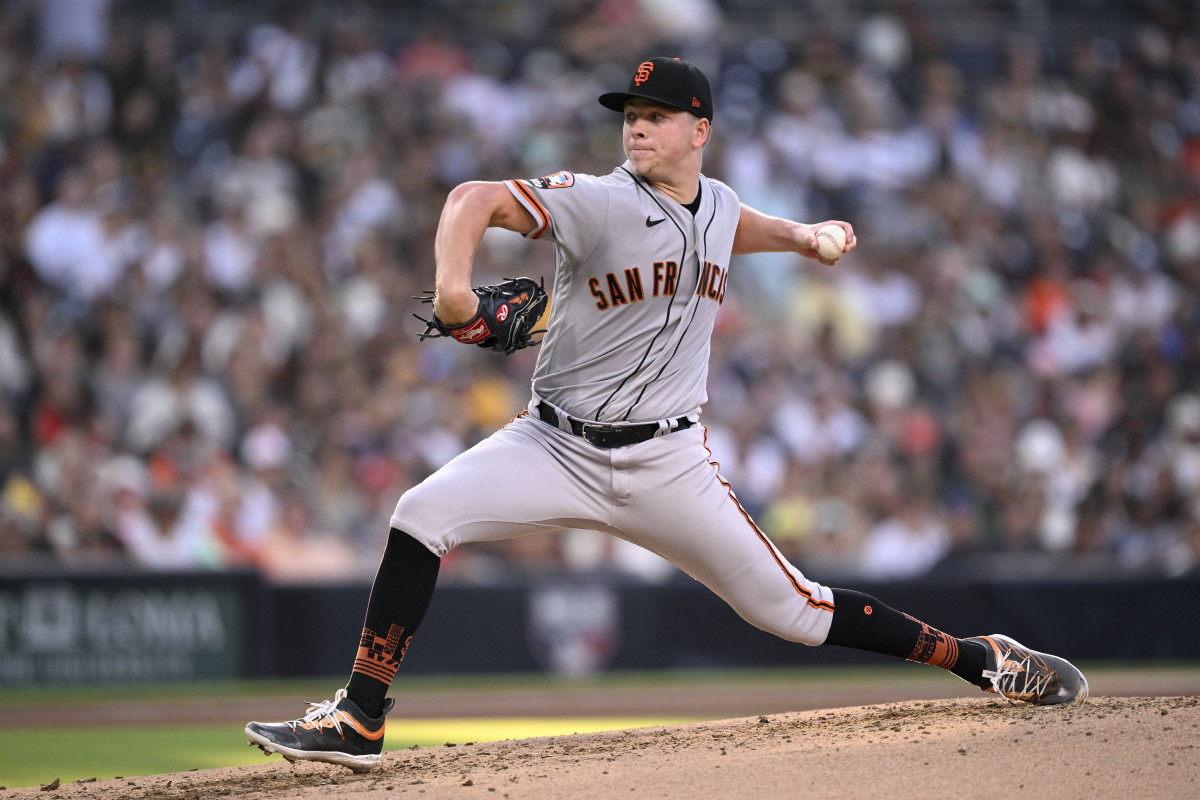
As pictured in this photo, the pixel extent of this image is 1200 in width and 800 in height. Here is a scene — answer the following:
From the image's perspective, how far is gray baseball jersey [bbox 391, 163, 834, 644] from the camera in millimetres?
4094

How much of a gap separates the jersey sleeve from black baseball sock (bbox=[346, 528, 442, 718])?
999 mm

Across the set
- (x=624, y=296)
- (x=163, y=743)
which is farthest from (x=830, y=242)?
(x=163, y=743)

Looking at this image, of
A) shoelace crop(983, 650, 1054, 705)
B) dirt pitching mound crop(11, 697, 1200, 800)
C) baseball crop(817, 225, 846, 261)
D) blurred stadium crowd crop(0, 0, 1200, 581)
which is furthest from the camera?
blurred stadium crowd crop(0, 0, 1200, 581)

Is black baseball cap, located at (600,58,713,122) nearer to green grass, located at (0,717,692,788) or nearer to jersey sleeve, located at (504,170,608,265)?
jersey sleeve, located at (504,170,608,265)

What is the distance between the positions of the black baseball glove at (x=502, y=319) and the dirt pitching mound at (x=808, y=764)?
4.14 feet

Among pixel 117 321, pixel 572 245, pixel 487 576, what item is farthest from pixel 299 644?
pixel 572 245

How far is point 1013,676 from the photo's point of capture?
4734 mm

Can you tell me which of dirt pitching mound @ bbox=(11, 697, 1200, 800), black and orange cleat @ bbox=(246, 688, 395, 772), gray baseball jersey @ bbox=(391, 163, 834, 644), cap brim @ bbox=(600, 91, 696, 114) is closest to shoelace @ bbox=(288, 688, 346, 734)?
black and orange cleat @ bbox=(246, 688, 395, 772)

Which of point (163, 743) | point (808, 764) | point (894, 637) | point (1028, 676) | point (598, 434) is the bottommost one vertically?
point (163, 743)

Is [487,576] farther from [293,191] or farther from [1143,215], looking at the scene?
[1143,215]

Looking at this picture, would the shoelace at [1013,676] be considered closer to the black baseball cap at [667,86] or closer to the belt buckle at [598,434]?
the belt buckle at [598,434]

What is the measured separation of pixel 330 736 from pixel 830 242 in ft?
7.23

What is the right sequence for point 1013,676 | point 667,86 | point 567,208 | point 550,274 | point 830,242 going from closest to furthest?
point 567,208, point 667,86, point 830,242, point 1013,676, point 550,274

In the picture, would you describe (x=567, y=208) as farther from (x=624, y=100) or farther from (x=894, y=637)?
(x=894, y=637)
